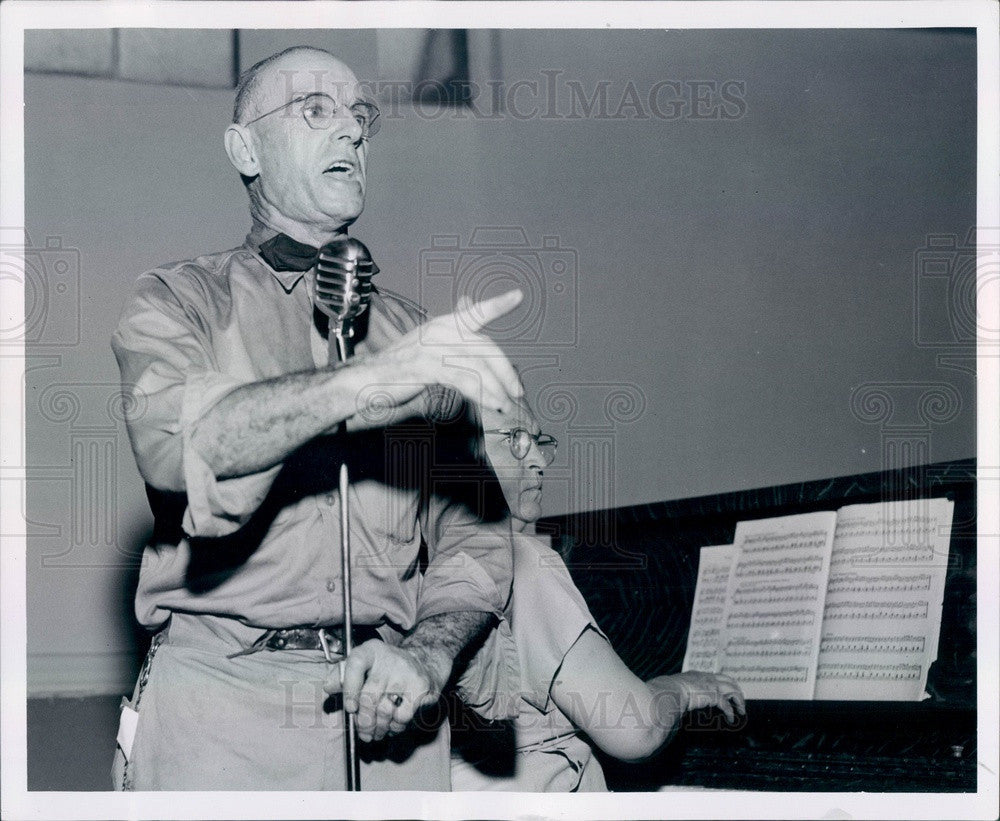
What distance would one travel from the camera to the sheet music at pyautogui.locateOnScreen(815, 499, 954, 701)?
9.65ft

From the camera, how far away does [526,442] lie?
3268 millimetres

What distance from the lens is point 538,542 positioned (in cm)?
327

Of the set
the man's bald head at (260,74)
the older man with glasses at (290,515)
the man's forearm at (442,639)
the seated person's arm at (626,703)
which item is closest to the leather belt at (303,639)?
the older man with glasses at (290,515)

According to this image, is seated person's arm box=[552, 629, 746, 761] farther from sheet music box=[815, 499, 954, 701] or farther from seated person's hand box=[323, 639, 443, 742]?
seated person's hand box=[323, 639, 443, 742]

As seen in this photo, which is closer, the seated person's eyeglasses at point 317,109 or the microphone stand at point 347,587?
the microphone stand at point 347,587

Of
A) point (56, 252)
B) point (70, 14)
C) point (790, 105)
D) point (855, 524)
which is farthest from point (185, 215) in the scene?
point (855, 524)

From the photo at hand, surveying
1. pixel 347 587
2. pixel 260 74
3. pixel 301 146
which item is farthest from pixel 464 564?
pixel 260 74

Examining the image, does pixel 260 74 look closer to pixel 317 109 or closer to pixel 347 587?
pixel 317 109

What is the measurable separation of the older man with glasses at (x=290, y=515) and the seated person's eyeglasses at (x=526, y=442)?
0.47ft

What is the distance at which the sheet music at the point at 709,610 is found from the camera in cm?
326

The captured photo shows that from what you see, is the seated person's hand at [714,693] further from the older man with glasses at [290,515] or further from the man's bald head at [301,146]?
the man's bald head at [301,146]

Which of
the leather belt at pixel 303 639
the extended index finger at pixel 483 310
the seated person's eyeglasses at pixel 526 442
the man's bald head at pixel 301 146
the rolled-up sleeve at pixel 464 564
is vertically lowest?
the leather belt at pixel 303 639

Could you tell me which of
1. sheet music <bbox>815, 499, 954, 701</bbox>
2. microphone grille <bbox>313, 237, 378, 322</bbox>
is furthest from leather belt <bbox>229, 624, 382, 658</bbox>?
sheet music <bbox>815, 499, 954, 701</bbox>

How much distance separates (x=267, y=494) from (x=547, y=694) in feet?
2.67
